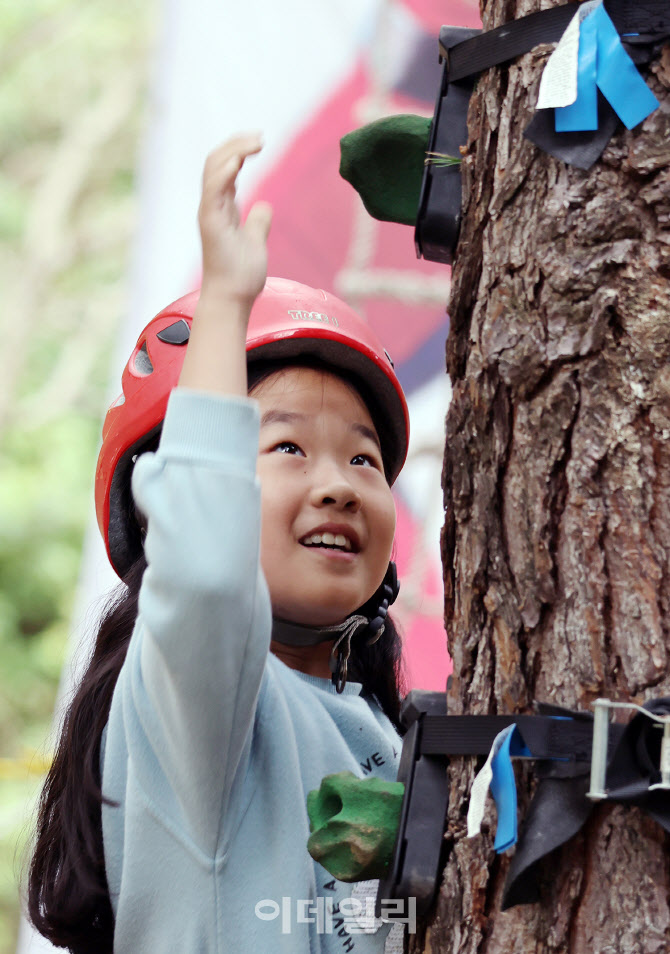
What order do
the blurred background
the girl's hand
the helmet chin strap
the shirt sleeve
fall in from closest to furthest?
the shirt sleeve → the girl's hand → the helmet chin strap → the blurred background

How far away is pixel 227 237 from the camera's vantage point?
4.56 feet

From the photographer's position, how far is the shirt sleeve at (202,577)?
1271mm

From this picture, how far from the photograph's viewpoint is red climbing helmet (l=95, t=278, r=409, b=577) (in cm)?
204

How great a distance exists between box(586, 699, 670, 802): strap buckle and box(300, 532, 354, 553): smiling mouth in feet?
2.16

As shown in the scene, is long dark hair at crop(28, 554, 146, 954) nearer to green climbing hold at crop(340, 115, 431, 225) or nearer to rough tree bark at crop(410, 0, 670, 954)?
rough tree bark at crop(410, 0, 670, 954)

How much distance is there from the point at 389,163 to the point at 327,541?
1.82ft

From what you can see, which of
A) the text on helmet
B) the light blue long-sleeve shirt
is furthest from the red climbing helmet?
the light blue long-sleeve shirt

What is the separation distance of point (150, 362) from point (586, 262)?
111 cm

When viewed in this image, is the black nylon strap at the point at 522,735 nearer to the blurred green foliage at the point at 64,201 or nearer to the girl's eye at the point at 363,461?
the girl's eye at the point at 363,461

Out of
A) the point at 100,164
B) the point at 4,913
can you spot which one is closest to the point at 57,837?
the point at 4,913

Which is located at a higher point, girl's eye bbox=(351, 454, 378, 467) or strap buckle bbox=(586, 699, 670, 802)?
girl's eye bbox=(351, 454, 378, 467)

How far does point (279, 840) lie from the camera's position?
1.58m

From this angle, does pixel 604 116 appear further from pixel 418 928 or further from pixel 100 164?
pixel 100 164
